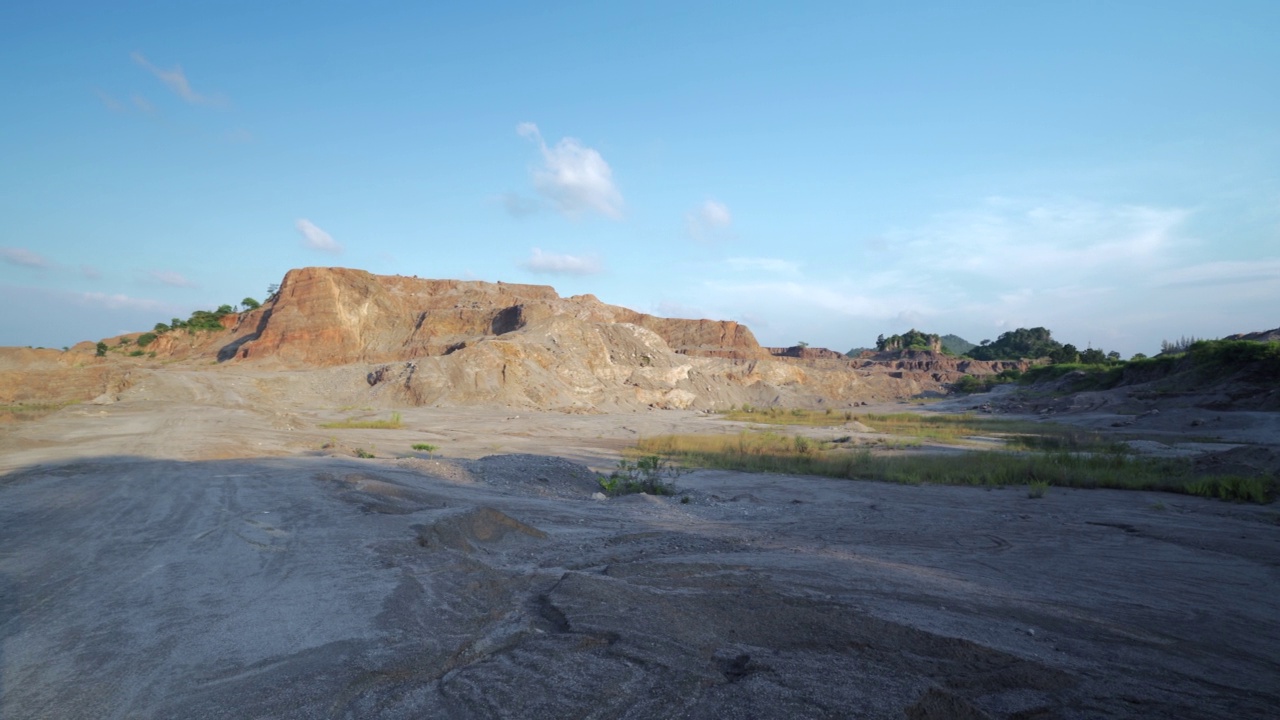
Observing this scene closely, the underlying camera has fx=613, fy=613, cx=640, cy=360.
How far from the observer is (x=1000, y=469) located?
50.4 ft

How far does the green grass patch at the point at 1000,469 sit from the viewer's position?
1298 cm

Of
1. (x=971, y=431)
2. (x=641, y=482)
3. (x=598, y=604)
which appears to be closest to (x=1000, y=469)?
(x=641, y=482)

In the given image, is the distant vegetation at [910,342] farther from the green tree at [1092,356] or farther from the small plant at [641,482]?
the small plant at [641,482]

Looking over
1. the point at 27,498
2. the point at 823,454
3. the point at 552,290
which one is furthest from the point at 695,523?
the point at 552,290

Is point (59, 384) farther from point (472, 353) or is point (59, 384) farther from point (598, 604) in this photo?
point (598, 604)

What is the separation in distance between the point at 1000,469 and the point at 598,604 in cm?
1393

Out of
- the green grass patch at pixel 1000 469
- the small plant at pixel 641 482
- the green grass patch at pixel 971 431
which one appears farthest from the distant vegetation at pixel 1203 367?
the small plant at pixel 641 482

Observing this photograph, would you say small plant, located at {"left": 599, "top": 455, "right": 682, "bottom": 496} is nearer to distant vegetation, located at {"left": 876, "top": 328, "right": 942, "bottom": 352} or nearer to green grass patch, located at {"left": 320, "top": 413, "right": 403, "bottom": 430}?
green grass patch, located at {"left": 320, "top": 413, "right": 403, "bottom": 430}

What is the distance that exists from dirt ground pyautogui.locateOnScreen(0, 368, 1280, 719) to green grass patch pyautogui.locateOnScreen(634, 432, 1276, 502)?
253 cm

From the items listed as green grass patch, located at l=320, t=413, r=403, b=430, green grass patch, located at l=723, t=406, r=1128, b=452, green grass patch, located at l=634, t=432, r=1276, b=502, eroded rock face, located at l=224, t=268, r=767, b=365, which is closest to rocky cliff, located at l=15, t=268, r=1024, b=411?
eroded rock face, located at l=224, t=268, r=767, b=365

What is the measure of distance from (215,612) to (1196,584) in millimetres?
9472

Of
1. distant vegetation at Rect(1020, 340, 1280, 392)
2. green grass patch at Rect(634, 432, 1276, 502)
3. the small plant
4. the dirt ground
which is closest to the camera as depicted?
the dirt ground

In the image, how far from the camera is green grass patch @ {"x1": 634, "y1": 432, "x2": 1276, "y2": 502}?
511 inches

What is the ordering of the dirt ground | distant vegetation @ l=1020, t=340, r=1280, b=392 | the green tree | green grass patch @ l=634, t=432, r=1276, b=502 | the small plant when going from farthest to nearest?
the green tree < distant vegetation @ l=1020, t=340, r=1280, b=392 < green grass patch @ l=634, t=432, r=1276, b=502 < the small plant < the dirt ground
